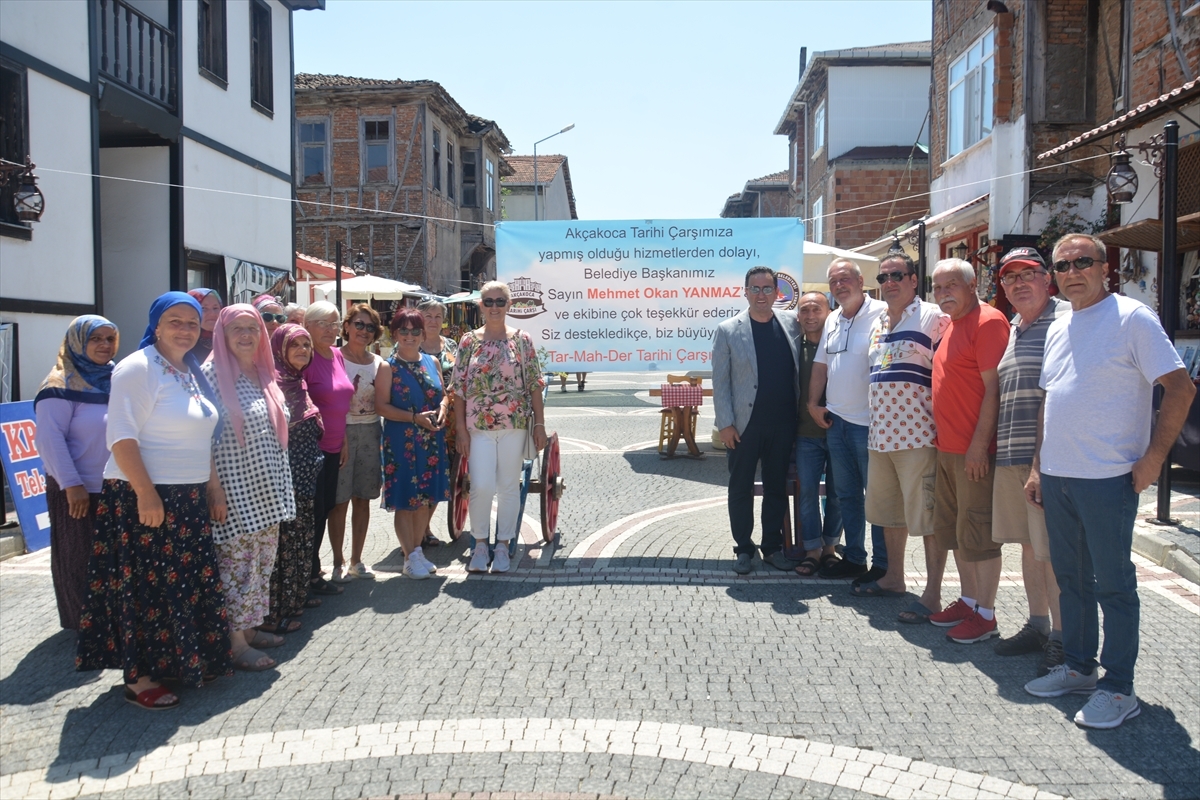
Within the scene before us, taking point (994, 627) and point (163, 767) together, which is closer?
point (163, 767)

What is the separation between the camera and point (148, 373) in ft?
14.0

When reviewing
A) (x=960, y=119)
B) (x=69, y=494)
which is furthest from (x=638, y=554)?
(x=960, y=119)

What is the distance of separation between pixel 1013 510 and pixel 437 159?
29.5 meters

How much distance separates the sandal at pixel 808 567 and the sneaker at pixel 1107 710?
251cm

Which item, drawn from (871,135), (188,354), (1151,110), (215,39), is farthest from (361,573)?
(871,135)

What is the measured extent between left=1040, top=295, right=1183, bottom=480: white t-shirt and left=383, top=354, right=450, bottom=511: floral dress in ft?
13.1

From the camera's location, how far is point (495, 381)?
6.73 m

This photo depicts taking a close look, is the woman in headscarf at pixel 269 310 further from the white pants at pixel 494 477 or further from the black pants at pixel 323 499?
the white pants at pixel 494 477

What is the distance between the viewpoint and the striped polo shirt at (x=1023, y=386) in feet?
15.3

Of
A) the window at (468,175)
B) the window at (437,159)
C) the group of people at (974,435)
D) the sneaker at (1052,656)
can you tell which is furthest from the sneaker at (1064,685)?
the window at (468,175)

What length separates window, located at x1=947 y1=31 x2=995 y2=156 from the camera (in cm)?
1775

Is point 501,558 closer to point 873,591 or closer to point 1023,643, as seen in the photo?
point 873,591

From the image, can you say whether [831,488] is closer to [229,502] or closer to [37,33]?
[229,502]

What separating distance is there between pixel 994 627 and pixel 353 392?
400cm
